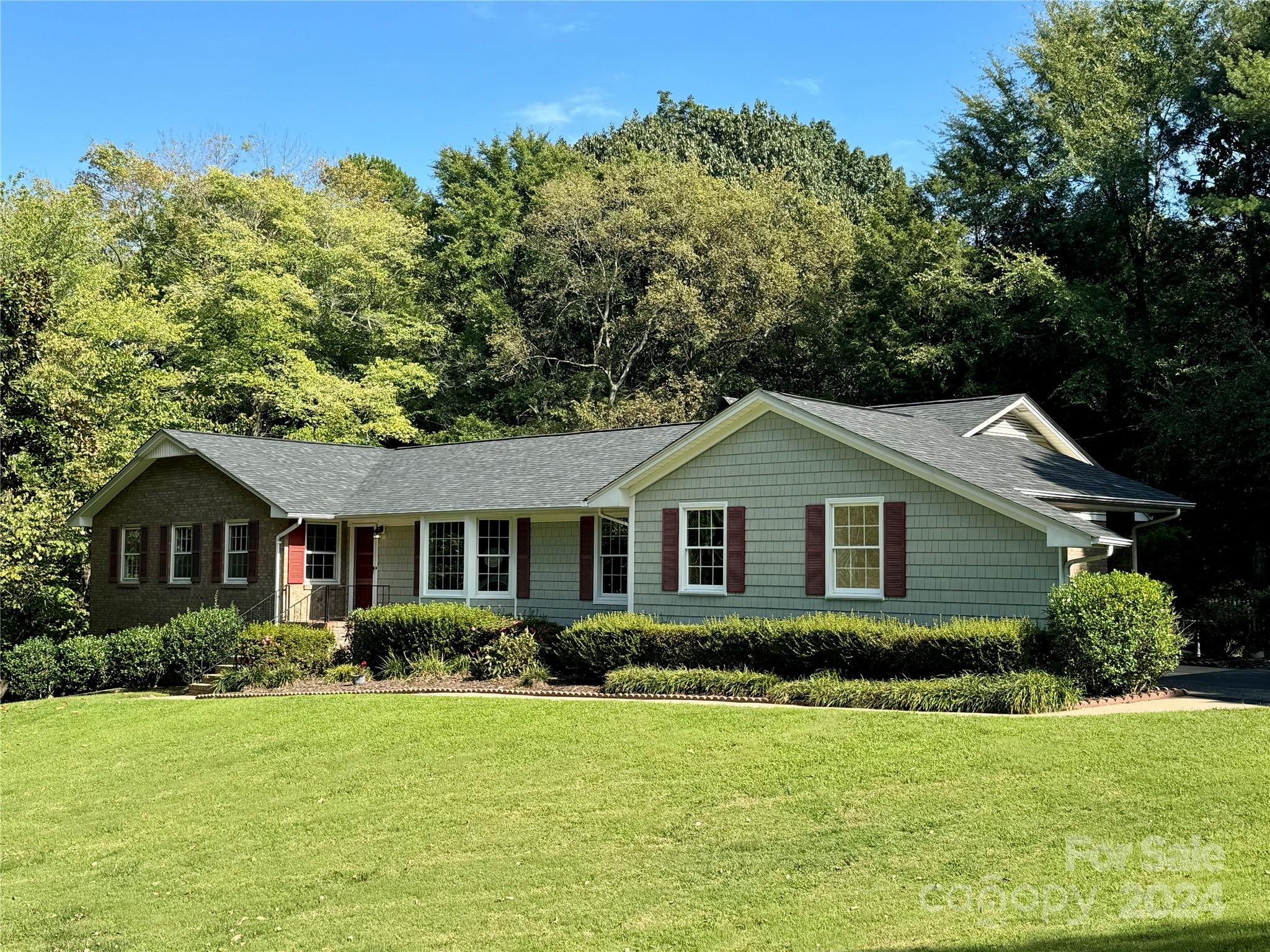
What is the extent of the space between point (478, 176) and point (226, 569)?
26.1 metres

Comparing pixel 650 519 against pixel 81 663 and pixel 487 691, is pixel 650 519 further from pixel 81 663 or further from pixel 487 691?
pixel 81 663

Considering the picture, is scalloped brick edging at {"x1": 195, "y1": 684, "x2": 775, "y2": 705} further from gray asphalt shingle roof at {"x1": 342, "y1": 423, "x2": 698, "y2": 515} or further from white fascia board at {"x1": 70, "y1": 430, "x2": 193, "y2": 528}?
white fascia board at {"x1": 70, "y1": 430, "x2": 193, "y2": 528}

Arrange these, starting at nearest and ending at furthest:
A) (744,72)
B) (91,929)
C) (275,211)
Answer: (91,929)
(744,72)
(275,211)

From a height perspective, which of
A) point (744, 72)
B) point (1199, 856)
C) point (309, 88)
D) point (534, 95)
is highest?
point (744, 72)

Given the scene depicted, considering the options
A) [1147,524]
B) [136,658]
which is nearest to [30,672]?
[136,658]

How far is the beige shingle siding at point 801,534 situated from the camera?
1723 centimetres

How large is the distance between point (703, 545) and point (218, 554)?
12416mm

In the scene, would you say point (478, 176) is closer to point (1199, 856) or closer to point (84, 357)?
point (84, 357)

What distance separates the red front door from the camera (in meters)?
27.0

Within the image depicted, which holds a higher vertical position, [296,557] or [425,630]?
[296,557]

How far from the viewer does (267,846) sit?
37.2 ft

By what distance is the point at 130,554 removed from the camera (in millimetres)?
29594

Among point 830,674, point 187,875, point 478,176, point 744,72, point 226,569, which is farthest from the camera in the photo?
point 478,176

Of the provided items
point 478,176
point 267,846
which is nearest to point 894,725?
point 267,846
